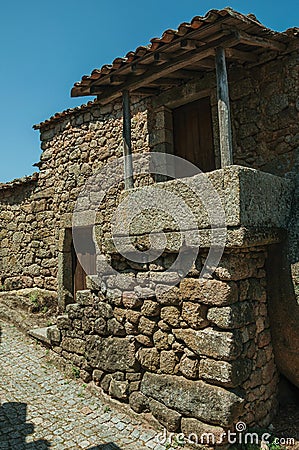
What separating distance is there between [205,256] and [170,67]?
2.11m

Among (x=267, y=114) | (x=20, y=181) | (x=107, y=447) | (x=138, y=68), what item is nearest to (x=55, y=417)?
(x=107, y=447)

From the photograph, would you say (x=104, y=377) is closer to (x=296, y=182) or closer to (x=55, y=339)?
(x=55, y=339)

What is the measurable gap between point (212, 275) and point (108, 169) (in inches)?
152

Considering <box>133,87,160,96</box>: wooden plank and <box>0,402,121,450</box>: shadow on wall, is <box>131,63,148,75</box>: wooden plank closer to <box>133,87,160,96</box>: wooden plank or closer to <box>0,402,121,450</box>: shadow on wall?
<box>133,87,160,96</box>: wooden plank

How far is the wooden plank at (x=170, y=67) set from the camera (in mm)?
3585

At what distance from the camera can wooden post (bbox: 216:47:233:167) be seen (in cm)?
345

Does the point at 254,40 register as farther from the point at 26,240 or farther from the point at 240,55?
the point at 26,240

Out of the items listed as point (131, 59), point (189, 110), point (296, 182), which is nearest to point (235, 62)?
point (189, 110)

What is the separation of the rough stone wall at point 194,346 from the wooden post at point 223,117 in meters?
0.91

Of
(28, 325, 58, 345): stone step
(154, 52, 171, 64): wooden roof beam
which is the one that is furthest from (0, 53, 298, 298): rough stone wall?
(28, 325, 58, 345): stone step

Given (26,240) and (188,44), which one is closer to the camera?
(188,44)

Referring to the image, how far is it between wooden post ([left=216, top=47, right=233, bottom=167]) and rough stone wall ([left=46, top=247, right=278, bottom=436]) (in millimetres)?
911

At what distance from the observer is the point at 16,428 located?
132 inches

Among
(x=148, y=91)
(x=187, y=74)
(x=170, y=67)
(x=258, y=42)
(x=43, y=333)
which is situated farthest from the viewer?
(x=43, y=333)
